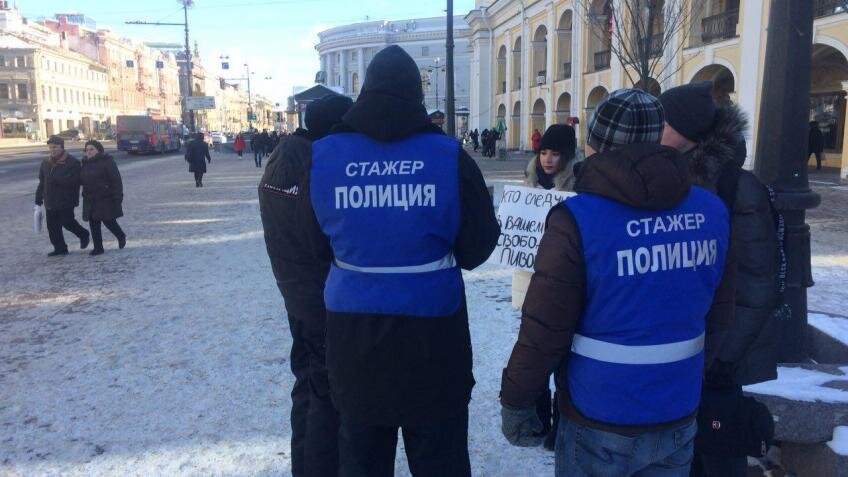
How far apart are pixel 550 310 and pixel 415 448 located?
805 millimetres

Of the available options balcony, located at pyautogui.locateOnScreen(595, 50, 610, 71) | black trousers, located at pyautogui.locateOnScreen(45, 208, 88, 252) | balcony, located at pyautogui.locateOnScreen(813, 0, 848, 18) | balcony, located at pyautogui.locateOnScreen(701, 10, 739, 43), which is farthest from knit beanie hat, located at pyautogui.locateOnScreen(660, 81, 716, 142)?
balcony, located at pyautogui.locateOnScreen(595, 50, 610, 71)

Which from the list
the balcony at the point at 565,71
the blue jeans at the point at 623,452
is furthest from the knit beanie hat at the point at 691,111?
the balcony at the point at 565,71

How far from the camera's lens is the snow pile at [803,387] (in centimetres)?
310

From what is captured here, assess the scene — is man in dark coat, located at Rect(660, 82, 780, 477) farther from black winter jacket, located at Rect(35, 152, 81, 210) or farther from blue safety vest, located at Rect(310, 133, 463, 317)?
black winter jacket, located at Rect(35, 152, 81, 210)

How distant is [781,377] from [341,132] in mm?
2635

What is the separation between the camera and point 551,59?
36562 millimetres

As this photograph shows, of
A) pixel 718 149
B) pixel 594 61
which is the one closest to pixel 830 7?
pixel 594 61

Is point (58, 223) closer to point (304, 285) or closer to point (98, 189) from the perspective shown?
point (98, 189)

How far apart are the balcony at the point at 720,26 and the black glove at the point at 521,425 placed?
73.2 feet

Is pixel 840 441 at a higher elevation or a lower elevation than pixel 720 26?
lower

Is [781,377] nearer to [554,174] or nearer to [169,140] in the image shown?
[554,174]

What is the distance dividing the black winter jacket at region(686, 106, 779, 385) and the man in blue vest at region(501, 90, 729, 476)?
440mm

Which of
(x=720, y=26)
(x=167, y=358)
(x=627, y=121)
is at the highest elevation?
(x=720, y=26)

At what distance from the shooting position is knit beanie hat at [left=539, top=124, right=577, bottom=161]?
494 cm
